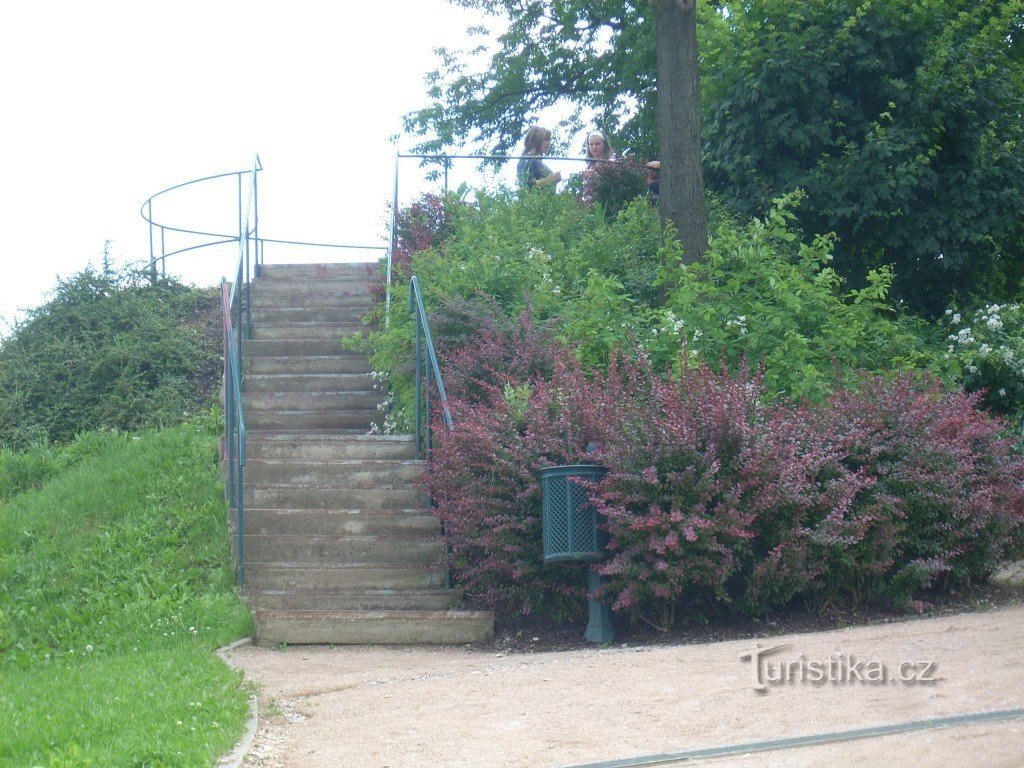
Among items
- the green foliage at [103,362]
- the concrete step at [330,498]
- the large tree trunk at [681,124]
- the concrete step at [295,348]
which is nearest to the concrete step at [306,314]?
the concrete step at [295,348]

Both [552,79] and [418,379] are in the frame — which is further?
[552,79]

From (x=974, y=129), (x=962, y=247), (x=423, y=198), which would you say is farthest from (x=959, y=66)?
(x=423, y=198)

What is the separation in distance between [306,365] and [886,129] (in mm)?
6854

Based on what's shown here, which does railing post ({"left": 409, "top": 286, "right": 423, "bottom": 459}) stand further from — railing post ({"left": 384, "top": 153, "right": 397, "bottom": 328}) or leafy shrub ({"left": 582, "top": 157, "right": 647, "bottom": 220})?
leafy shrub ({"left": 582, "top": 157, "right": 647, "bottom": 220})

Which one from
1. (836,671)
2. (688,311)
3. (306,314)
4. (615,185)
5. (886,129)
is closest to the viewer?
(836,671)

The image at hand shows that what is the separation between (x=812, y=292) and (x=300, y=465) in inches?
182

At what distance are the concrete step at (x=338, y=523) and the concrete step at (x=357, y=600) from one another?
0.69 m

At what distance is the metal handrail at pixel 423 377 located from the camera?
9.58m

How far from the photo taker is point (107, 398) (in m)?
13.7

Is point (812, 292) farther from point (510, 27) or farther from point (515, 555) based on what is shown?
point (510, 27)

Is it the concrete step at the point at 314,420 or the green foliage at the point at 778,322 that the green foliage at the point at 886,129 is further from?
the concrete step at the point at 314,420

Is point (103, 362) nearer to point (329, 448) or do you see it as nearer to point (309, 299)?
point (309, 299)

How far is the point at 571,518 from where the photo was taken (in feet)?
25.2

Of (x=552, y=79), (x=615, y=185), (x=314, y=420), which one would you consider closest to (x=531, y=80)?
(x=552, y=79)
